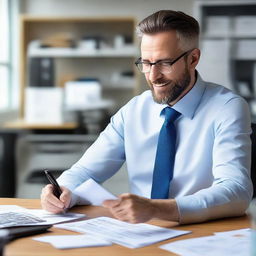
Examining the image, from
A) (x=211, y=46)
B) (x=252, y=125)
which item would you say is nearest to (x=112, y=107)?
(x=211, y=46)

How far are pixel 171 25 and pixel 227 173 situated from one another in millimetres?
488

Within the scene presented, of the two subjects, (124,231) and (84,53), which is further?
(84,53)

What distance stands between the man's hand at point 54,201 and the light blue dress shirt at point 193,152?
0.68ft

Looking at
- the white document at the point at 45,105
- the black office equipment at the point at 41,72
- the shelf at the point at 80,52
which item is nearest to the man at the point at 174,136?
the white document at the point at 45,105

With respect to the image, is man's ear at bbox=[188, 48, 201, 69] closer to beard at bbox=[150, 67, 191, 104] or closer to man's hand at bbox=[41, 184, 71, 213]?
beard at bbox=[150, 67, 191, 104]

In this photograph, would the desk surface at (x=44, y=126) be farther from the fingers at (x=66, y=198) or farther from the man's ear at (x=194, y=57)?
the fingers at (x=66, y=198)

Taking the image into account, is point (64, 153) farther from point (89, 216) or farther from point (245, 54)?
point (89, 216)

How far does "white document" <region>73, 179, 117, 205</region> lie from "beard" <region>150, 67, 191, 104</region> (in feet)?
1.24

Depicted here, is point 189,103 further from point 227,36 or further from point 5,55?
point 5,55

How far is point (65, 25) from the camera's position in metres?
4.80

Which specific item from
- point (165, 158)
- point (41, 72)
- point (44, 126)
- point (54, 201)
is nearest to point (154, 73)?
point (165, 158)

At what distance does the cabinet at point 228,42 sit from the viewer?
182 inches

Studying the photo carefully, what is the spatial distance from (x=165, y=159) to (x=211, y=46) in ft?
10.5

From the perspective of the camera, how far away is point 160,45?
1.59 meters
